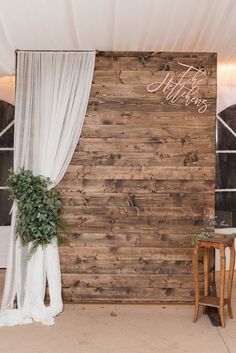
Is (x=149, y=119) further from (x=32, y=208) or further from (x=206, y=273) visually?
(x=206, y=273)

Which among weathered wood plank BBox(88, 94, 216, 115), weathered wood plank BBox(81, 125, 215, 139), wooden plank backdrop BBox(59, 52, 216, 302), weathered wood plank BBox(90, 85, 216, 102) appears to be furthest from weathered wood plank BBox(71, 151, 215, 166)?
weathered wood plank BBox(90, 85, 216, 102)

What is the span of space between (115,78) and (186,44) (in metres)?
0.73

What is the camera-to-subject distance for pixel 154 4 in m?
2.78

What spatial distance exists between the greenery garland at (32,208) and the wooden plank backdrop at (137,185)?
24cm

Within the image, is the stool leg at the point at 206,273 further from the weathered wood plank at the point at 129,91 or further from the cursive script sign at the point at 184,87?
the weathered wood plank at the point at 129,91

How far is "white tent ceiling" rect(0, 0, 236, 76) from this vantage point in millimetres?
2801

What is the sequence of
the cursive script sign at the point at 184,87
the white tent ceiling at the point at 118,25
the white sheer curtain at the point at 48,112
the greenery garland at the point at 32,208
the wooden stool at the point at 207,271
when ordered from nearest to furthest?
the white tent ceiling at the point at 118,25 → the wooden stool at the point at 207,271 → the greenery garland at the point at 32,208 → the white sheer curtain at the point at 48,112 → the cursive script sign at the point at 184,87

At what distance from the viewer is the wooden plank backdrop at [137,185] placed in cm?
397

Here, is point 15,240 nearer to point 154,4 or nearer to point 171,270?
point 171,270

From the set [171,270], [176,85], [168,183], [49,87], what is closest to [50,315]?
[171,270]

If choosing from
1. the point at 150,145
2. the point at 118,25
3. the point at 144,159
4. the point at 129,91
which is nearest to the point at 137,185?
the point at 144,159

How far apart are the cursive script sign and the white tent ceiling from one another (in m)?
0.23

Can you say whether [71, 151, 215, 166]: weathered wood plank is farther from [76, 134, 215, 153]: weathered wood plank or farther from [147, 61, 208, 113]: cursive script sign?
[147, 61, 208, 113]: cursive script sign

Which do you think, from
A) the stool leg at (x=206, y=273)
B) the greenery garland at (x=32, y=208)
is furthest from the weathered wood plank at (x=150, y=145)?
the stool leg at (x=206, y=273)
